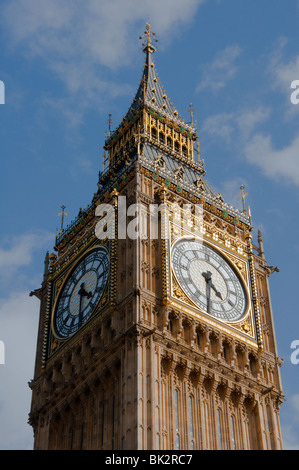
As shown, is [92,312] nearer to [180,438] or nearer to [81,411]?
[81,411]

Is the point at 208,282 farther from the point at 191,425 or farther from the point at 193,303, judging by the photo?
the point at 191,425

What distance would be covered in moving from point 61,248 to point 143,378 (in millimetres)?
15285

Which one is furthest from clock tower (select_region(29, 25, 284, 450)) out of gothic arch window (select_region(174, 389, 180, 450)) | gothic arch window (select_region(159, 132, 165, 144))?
gothic arch window (select_region(159, 132, 165, 144))

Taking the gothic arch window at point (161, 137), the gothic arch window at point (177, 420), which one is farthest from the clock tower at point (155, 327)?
the gothic arch window at point (161, 137)

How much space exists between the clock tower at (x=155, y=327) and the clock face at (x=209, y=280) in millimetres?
74

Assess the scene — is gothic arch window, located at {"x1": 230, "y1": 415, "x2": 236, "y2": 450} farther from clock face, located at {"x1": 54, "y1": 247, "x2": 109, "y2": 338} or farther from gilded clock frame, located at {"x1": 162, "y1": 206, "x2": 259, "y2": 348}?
clock face, located at {"x1": 54, "y1": 247, "x2": 109, "y2": 338}

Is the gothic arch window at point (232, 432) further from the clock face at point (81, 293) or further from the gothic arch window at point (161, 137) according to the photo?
the gothic arch window at point (161, 137)

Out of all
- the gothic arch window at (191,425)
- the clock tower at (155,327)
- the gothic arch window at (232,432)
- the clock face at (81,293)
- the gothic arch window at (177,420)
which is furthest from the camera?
the clock face at (81,293)

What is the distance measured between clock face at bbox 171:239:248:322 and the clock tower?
0.07 meters

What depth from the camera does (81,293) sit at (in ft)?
188

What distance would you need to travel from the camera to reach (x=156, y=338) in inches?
2055

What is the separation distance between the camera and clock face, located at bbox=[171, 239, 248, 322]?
55.8 meters

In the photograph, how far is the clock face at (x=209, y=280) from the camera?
55.8m
